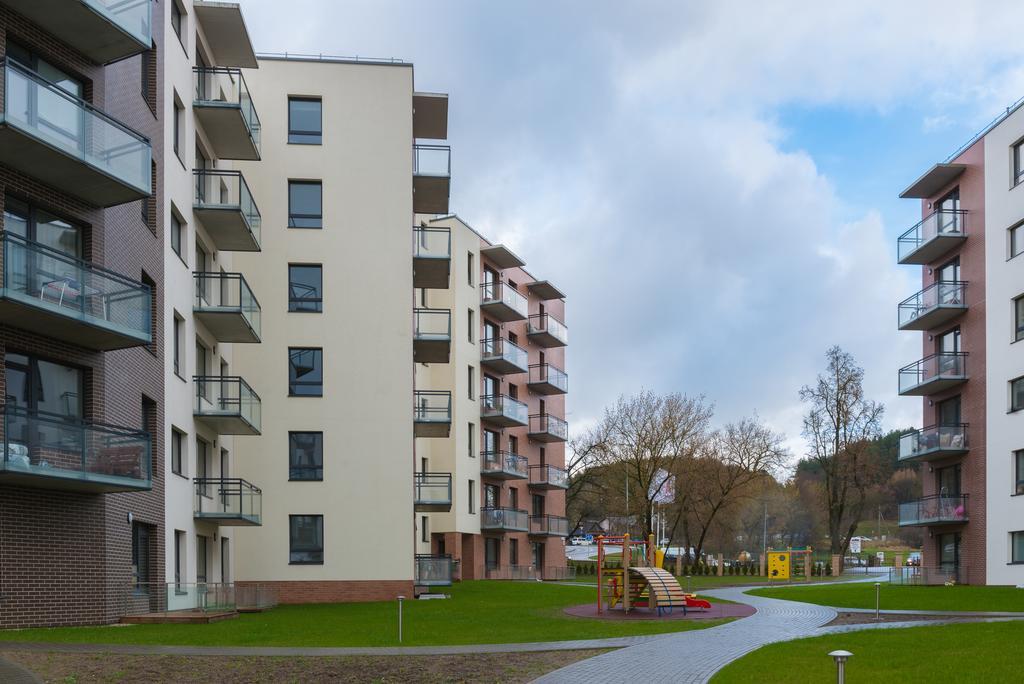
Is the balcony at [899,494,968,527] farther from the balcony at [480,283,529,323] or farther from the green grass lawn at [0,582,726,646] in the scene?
the balcony at [480,283,529,323]

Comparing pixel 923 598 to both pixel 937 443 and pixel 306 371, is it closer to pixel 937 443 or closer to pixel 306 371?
pixel 937 443

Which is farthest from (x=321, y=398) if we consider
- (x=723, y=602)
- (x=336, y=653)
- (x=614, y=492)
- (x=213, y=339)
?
(x=614, y=492)

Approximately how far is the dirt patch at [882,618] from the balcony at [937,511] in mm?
17998

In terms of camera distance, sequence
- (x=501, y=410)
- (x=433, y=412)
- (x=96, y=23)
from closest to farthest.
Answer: (x=96, y=23), (x=433, y=412), (x=501, y=410)

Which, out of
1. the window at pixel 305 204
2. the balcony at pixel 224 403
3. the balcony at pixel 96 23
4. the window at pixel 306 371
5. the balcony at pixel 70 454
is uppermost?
the balcony at pixel 96 23

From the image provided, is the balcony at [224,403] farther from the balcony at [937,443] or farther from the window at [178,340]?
the balcony at [937,443]

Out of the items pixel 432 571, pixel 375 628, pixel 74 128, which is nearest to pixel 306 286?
pixel 432 571

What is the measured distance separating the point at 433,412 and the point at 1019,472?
65.8ft

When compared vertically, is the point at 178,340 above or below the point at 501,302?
below

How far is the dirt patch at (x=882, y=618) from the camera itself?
23703 millimetres

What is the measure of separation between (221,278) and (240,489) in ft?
19.8

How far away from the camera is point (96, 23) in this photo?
2203 cm

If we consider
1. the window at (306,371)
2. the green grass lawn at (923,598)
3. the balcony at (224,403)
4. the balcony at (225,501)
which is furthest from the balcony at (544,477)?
the balcony at (224,403)

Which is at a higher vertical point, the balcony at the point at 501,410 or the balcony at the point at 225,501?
the balcony at the point at 501,410
